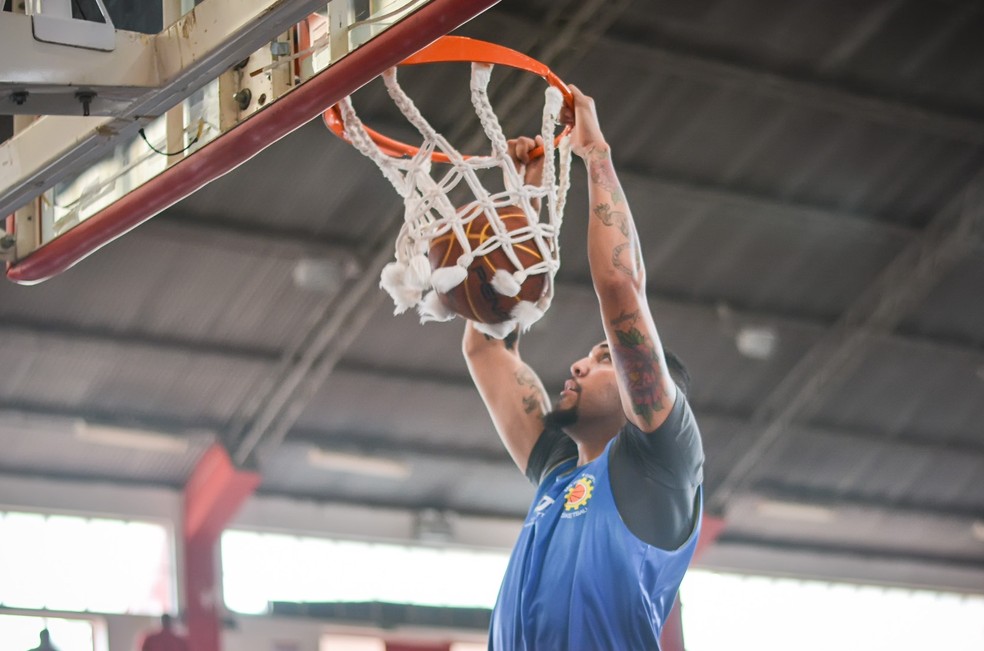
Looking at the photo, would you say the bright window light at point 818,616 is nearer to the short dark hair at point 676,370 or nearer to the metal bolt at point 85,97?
the short dark hair at point 676,370

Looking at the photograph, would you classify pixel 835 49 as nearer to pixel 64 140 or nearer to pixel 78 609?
pixel 78 609

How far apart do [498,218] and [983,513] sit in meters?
14.9

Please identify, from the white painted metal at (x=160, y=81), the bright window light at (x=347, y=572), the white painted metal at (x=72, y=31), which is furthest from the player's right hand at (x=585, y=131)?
the bright window light at (x=347, y=572)

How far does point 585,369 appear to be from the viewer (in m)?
5.71

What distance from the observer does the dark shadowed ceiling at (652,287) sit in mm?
12625

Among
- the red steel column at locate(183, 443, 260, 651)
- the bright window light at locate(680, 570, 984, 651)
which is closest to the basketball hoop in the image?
the red steel column at locate(183, 443, 260, 651)

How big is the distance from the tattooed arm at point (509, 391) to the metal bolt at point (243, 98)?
149 centimetres

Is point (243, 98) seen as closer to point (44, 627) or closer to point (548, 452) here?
point (548, 452)

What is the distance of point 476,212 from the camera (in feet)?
18.7

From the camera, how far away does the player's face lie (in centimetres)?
563

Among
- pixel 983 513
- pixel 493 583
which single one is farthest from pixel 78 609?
pixel 983 513

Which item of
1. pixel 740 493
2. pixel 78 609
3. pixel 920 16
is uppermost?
pixel 920 16

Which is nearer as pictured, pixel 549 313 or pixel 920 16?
pixel 920 16

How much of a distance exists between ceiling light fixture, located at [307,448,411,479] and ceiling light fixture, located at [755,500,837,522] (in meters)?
4.14
